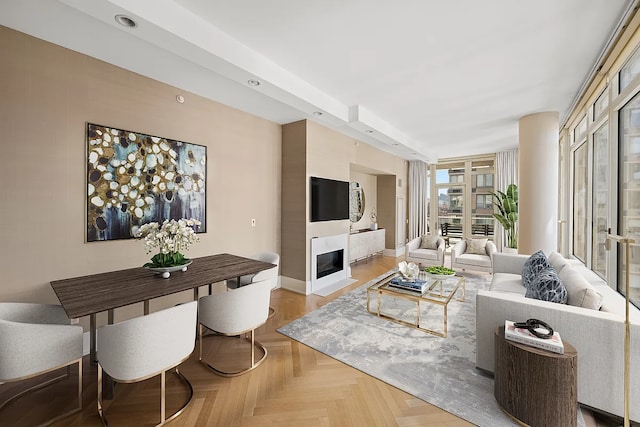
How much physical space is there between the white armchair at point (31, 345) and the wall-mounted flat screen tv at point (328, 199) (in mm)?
3001

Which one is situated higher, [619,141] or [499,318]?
[619,141]

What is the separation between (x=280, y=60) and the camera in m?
2.61

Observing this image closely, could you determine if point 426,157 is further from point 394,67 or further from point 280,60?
point 280,60

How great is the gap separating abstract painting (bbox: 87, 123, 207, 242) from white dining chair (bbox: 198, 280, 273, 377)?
1277 millimetres

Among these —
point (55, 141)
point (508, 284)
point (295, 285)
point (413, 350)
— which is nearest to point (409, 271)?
point (413, 350)

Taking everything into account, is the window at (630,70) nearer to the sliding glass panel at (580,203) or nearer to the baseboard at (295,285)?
the sliding glass panel at (580,203)

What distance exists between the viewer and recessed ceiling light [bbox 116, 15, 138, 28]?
1726 mm

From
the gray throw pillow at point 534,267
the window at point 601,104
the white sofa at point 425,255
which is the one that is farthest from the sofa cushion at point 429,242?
the window at point 601,104

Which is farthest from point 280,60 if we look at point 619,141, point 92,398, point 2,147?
point 619,141

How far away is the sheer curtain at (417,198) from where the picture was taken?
24.8ft

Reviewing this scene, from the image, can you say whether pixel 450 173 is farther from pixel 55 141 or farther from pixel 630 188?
pixel 55 141

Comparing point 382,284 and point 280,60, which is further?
point 382,284

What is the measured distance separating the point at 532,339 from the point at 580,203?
362 cm

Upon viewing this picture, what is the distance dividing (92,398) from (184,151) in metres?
2.37
